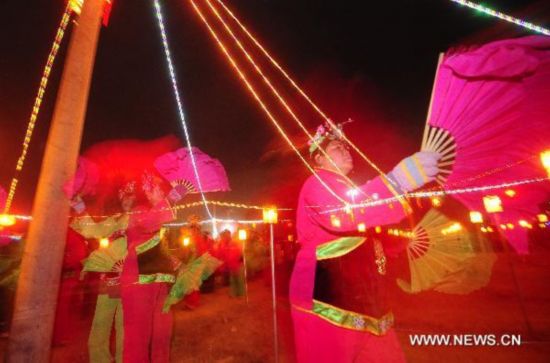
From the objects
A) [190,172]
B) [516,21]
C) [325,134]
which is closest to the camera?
[516,21]

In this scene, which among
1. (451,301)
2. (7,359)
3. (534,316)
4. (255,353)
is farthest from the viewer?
(451,301)

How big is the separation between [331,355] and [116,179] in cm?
465

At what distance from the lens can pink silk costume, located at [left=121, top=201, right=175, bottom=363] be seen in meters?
4.50

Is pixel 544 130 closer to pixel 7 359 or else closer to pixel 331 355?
pixel 331 355

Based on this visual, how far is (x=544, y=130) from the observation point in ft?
7.97

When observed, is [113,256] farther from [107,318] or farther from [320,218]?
[320,218]

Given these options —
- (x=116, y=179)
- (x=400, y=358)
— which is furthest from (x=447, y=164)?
(x=116, y=179)

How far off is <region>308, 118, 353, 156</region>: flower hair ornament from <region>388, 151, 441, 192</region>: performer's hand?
98cm

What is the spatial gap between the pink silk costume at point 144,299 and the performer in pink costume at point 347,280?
3.02 metres

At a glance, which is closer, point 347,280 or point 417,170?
point 417,170

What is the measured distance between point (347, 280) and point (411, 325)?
6337 mm

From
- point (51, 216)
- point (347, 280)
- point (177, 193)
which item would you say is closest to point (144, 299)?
point (177, 193)

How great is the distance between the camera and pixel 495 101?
91.0 inches

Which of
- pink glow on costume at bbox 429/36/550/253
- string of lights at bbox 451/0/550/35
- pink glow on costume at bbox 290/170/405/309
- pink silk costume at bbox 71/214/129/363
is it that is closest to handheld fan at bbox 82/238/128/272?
pink silk costume at bbox 71/214/129/363
